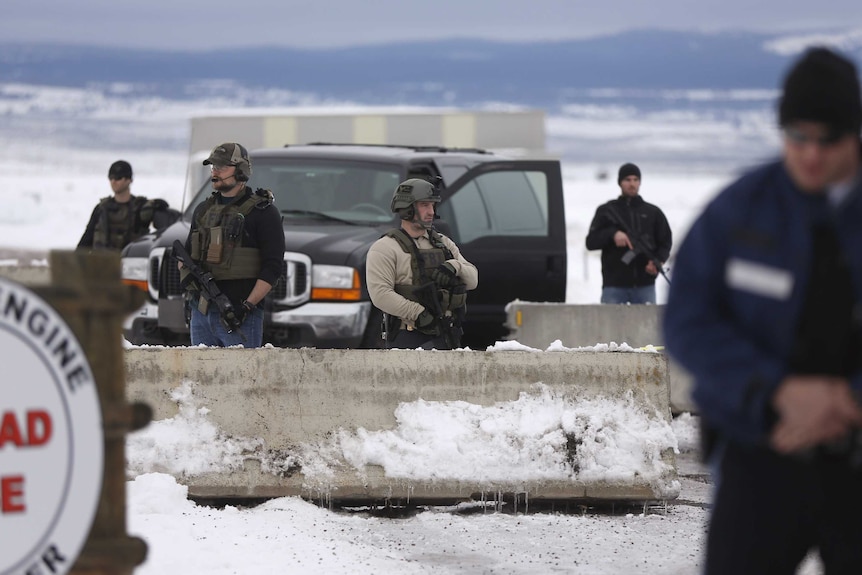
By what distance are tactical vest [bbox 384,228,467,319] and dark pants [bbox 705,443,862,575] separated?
548cm

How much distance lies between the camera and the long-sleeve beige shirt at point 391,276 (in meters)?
9.05

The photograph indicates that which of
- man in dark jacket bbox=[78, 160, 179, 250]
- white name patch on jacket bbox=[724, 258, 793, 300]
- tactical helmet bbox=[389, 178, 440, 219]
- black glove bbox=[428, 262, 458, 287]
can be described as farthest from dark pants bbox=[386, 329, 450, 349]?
white name patch on jacket bbox=[724, 258, 793, 300]

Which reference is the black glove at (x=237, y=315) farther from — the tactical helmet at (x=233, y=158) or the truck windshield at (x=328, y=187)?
the truck windshield at (x=328, y=187)

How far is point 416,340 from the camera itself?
933 cm

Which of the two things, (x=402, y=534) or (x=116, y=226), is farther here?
(x=116, y=226)

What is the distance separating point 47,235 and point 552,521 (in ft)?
139

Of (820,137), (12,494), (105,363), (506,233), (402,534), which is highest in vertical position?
(820,137)

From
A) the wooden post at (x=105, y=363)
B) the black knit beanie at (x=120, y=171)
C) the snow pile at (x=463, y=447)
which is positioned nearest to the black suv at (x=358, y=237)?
the black knit beanie at (x=120, y=171)

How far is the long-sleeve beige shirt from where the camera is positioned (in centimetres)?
905

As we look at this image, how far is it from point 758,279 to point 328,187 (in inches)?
355

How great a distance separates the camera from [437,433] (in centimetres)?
836

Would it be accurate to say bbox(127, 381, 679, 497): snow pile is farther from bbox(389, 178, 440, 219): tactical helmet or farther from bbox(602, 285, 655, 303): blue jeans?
bbox(602, 285, 655, 303): blue jeans

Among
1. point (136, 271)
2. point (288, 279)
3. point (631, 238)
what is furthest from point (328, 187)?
point (631, 238)

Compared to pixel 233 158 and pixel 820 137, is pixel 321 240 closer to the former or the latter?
pixel 233 158
